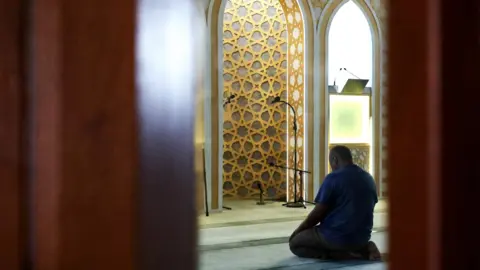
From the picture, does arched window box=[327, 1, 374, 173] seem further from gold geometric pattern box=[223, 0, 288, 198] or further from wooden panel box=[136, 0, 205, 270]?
wooden panel box=[136, 0, 205, 270]

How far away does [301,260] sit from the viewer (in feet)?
12.0

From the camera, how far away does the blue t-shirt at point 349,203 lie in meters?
3.53

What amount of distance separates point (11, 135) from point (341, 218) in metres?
3.11

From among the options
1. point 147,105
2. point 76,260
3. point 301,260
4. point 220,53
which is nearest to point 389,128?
point 147,105

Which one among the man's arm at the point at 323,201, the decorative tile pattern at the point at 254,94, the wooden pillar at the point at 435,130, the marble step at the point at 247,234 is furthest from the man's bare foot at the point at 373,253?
the decorative tile pattern at the point at 254,94

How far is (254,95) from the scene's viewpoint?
7473mm

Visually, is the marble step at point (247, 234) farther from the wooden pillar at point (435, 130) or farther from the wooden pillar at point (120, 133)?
the wooden pillar at point (435, 130)

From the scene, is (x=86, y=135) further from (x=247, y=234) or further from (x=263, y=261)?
(x=247, y=234)

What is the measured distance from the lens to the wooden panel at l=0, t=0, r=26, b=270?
67 centimetres

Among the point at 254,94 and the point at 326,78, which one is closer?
the point at 326,78

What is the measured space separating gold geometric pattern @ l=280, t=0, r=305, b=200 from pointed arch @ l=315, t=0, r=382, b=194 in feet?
0.74

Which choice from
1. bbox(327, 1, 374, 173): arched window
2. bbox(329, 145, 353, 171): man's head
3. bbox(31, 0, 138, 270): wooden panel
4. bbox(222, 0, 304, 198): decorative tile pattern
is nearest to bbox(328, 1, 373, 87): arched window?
bbox(327, 1, 374, 173): arched window

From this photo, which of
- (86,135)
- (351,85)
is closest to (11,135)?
(86,135)
